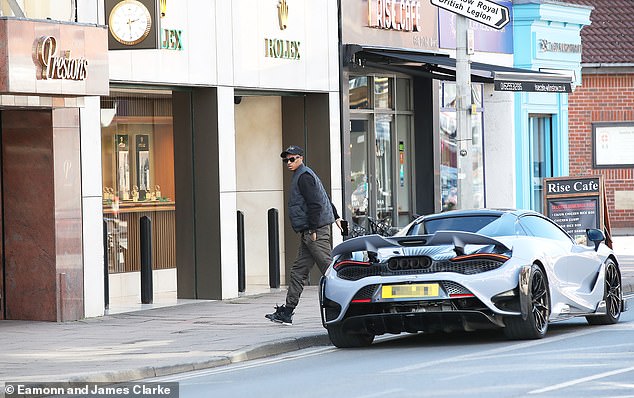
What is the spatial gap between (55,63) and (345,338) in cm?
467

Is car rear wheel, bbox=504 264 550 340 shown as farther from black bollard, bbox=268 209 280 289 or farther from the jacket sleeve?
black bollard, bbox=268 209 280 289

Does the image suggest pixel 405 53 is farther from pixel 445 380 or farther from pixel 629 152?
pixel 629 152

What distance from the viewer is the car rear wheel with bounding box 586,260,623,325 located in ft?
50.2

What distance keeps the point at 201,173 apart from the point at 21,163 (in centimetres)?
332

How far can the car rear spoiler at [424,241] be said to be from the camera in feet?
43.8

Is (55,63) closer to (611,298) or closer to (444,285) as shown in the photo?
(444,285)

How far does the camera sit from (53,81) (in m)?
16.0

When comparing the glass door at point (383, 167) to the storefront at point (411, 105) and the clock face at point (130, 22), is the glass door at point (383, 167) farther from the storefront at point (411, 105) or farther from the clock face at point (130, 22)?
the clock face at point (130, 22)

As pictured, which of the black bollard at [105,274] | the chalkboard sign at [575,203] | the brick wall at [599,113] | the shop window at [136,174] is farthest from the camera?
the brick wall at [599,113]

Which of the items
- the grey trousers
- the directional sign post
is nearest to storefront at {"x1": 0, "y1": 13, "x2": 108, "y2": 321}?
the grey trousers

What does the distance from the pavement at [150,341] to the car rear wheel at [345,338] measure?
0.49m

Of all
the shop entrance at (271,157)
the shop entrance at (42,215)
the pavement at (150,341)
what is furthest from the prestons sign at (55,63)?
the shop entrance at (271,157)

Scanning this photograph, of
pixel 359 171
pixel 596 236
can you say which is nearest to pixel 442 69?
pixel 359 171

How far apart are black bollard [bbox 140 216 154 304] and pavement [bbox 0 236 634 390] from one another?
1.39 feet
